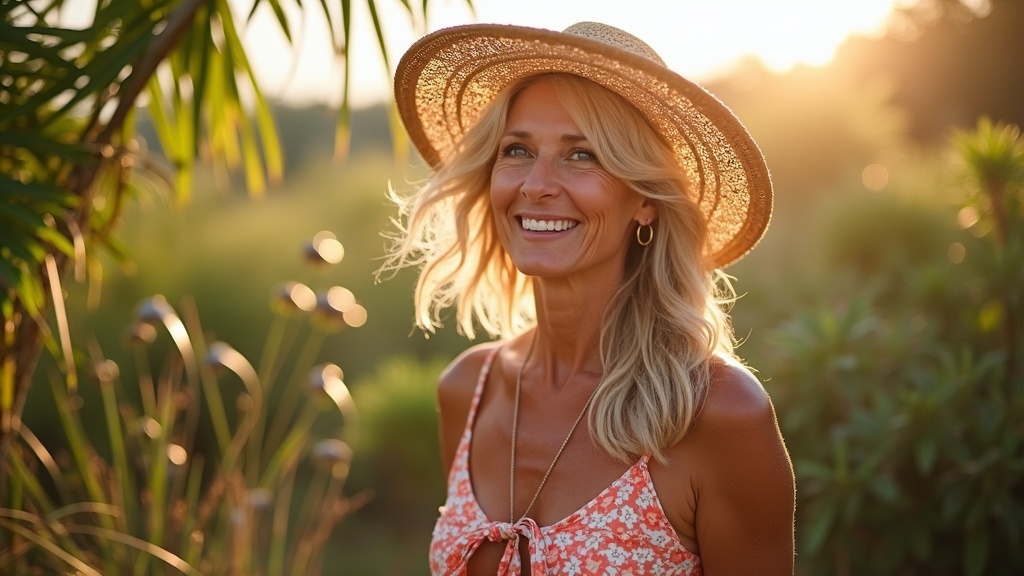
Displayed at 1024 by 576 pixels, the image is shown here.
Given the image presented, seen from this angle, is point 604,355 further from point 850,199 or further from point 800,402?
point 850,199

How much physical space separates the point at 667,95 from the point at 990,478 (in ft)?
6.57

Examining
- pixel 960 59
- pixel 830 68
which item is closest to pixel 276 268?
pixel 830 68

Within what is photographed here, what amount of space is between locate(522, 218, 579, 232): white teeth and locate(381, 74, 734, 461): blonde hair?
147mm

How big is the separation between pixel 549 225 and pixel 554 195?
0.22 feet

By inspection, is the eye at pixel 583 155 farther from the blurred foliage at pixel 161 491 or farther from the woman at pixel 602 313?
the blurred foliage at pixel 161 491

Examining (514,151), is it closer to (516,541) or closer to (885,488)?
(516,541)

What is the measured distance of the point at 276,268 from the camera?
6625 millimetres

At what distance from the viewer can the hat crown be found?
1978 mm

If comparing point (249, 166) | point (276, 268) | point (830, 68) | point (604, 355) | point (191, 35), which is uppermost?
point (830, 68)

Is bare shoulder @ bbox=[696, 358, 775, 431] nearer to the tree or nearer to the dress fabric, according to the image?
the dress fabric

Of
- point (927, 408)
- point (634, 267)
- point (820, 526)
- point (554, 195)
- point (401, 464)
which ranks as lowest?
point (401, 464)

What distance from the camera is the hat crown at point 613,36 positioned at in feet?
6.49

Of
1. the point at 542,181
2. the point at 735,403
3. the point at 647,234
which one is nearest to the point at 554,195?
the point at 542,181

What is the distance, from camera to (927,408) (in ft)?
11.0
